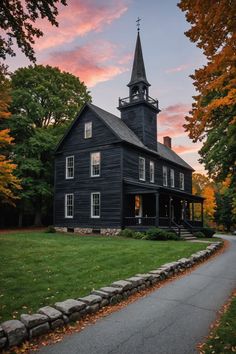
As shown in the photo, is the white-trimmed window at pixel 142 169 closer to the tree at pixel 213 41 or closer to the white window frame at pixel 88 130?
the white window frame at pixel 88 130

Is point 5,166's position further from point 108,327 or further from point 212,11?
point 212,11

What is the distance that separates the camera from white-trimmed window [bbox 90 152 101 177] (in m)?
24.7

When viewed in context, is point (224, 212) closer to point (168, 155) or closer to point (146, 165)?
point (168, 155)

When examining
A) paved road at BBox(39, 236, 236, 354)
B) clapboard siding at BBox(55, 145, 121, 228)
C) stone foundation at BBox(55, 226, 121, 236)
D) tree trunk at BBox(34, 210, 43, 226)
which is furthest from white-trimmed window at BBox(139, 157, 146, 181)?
paved road at BBox(39, 236, 236, 354)

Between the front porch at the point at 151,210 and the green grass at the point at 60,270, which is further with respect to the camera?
the front porch at the point at 151,210

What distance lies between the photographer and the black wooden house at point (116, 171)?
2292 cm

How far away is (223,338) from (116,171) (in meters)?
18.8

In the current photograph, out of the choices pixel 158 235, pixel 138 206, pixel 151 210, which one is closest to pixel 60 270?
pixel 158 235

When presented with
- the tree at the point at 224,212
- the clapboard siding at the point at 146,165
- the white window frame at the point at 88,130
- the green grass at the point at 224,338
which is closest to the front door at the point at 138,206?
the clapboard siding at the point at 146,165

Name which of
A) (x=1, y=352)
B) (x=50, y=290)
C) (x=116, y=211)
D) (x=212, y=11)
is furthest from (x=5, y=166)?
(x=212, y=11)

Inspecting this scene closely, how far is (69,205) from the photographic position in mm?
26688

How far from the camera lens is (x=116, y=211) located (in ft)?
75.1

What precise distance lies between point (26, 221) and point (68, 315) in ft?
103

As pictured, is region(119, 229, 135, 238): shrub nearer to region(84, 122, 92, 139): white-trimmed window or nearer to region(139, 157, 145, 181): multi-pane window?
region(139, 157, 145, 181): multi-pane window
